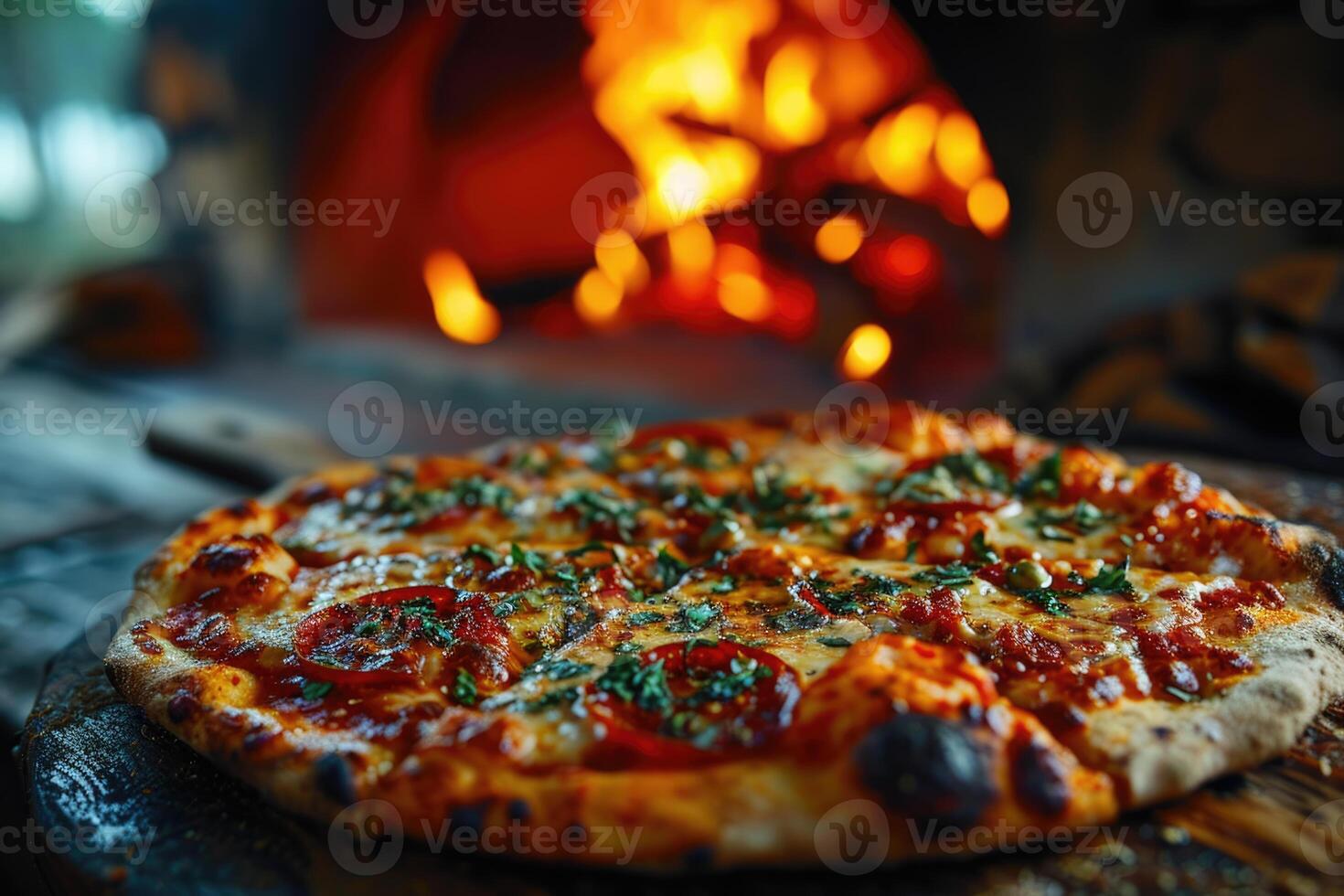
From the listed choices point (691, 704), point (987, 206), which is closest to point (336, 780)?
point (691, 704)

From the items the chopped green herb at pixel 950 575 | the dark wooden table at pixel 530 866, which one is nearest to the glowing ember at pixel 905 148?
the chopped green herb at pixel 950 575

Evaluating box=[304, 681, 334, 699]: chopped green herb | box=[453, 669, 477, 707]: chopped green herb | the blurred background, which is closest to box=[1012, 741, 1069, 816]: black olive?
box=[453, 669, 477, 707]: chopped green herb

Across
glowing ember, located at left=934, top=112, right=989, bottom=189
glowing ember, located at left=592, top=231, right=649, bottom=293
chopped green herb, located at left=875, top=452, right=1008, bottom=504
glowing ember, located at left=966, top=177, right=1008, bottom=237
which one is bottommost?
chopped green herb, located at left=875, top=452, right=1008, bottom=504

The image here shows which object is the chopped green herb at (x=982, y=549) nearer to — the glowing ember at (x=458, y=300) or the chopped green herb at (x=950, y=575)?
the chopped green herb at (x=950, y=575)

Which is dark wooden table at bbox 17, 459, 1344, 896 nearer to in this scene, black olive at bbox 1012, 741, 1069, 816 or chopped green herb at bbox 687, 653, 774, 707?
black olive at bbox 1012, 741, 1069, 816

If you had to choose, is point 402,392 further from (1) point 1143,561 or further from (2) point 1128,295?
(1) point 1143,561

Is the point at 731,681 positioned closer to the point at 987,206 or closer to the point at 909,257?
the point at 987,206
